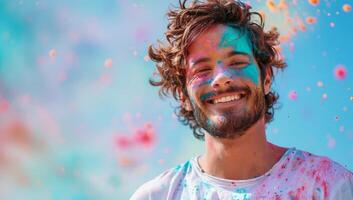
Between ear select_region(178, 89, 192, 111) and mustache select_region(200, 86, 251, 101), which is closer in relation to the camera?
mustache select_region(200, 86, 251, 101)

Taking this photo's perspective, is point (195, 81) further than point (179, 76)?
No

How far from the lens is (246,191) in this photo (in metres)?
3.41

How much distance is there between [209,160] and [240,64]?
25.9 inches

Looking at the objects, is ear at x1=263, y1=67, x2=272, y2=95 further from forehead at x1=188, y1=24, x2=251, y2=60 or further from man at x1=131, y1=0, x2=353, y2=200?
forehead at x1=188, y1=24, x2=251, y2=60

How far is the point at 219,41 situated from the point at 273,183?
102 centimetres

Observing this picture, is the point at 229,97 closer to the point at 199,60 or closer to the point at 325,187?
the point at 199,60

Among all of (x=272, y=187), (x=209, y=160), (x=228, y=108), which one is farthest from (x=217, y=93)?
(x=272, y=187)

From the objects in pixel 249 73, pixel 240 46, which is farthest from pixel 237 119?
pixel 240 46

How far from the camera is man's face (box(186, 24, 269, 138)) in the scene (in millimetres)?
3561

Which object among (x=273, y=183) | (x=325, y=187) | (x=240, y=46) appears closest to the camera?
(x=325, y=187)

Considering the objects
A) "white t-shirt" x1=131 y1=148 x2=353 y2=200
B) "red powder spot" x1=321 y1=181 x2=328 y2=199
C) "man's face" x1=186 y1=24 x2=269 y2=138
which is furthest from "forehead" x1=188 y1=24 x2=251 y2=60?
"red powder spot" x1=321 y1=181 x2=328 y2=199

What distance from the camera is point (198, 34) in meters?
3.89

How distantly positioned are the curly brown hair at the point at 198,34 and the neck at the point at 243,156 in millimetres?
543

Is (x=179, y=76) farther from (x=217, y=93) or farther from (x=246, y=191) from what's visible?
(x=246, y=191)
